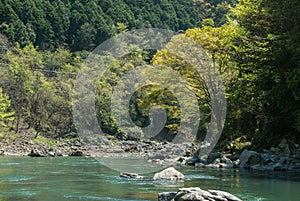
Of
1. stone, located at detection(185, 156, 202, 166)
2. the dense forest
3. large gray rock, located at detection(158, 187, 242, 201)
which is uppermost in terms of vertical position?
the dense forest

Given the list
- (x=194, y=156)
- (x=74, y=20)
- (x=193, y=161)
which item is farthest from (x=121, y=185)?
(x=74, y=20)

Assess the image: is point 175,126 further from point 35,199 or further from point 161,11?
point 161,11

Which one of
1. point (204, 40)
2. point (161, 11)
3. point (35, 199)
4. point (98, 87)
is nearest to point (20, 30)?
point (98, 87)

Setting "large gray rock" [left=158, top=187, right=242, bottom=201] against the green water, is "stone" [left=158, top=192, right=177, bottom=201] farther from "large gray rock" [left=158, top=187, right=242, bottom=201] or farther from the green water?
the green water

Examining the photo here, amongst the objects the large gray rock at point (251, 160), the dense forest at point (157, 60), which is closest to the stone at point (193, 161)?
the large gray rock at point (251, 160)

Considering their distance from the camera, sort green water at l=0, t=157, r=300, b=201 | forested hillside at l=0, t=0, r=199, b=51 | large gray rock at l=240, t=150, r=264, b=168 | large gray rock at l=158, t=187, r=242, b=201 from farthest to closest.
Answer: forested hillside at l=0, t=0, r=199, b=51, large gray rock at l=240, t=150, r=264, b=168, green water at l=0, t=157, r=300, b=201, large gray rock at l=158, t=187, r=242, b=201

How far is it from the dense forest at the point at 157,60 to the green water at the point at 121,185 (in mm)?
4359

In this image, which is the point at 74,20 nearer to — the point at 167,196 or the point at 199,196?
the point at 167,196

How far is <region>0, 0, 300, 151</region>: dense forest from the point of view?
22.7 metres

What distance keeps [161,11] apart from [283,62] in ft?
276

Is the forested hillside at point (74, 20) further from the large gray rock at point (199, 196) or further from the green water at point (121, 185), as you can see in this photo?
the large gray rock at point (199, 196)

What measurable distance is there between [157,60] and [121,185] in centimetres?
1952

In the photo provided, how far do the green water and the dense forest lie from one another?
4.36m

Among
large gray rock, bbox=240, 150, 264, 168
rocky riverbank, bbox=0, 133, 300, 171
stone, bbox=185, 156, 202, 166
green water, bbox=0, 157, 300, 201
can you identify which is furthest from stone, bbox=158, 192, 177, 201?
stone, bbox=185, 156, 202, 166
